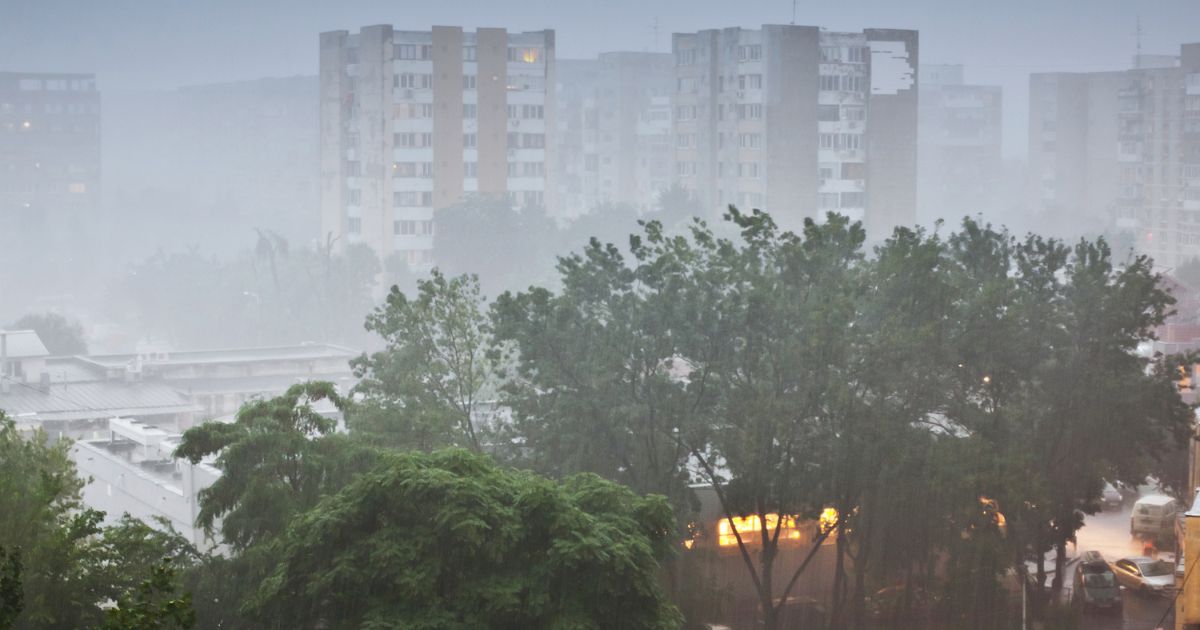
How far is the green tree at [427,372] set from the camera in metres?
16.9

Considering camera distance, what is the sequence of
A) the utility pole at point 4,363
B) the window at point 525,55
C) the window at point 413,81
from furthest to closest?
the window at point 525,55 → the window at point 413,81 → the utility pole at point 4,363

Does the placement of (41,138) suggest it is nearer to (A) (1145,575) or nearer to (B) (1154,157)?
(B) (1154,157)

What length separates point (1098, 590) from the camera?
21203mm

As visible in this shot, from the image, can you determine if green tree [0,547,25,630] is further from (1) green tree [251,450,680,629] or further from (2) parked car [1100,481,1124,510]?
(2) parked car [1100,481,1124,510]

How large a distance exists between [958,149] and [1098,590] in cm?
11040

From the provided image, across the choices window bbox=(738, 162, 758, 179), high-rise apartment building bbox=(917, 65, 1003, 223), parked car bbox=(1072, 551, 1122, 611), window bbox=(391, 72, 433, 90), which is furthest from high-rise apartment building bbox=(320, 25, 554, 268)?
high-rise apartment building bbox=(917, 65, 1003, 223)

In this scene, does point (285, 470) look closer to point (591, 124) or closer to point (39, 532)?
point (39, 532)

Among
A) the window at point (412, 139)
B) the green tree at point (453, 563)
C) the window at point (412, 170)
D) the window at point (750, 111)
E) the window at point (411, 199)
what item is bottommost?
the green tree at point (453, 563)

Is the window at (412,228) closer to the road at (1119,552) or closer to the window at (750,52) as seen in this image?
the window at (750,52)

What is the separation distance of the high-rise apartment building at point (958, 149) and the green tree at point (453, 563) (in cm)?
11519

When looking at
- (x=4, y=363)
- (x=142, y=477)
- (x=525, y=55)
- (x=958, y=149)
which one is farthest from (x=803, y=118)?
(x=958, y=149)

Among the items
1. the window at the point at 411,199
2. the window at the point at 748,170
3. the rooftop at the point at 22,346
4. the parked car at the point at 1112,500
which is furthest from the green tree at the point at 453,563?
the window at the point at 748,170

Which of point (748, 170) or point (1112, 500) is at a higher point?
point (748, 170)

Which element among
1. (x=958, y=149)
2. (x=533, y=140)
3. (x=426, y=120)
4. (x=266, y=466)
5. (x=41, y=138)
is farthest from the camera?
(x=958, y=149)
